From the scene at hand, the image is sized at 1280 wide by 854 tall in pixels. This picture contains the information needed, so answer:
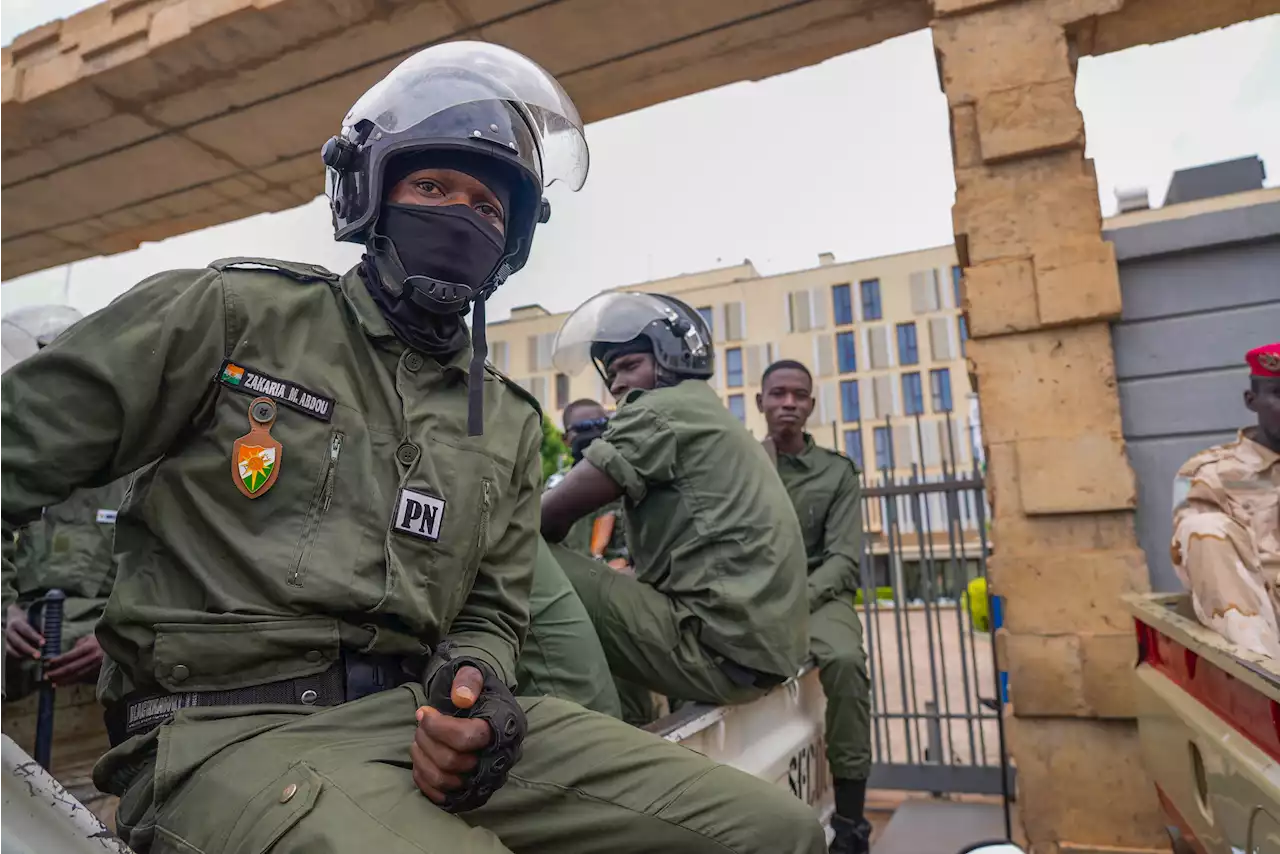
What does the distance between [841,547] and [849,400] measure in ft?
115

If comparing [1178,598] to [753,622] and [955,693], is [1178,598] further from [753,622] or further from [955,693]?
[955,693]

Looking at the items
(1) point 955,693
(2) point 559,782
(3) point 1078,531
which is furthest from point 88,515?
(1) point 955,693

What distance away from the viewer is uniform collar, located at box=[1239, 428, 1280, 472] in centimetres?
287

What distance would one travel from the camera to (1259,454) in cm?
291

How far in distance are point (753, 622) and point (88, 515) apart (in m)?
2.71

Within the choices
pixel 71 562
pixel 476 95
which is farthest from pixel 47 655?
pixel 476 95

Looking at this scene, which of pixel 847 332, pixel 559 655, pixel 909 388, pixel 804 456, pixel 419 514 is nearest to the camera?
pixel 419 514

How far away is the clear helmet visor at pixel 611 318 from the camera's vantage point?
11.2 feet

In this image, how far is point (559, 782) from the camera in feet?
4.62

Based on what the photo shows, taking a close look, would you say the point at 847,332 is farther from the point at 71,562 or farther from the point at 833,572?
the point at 71,562

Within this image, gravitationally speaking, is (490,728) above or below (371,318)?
below

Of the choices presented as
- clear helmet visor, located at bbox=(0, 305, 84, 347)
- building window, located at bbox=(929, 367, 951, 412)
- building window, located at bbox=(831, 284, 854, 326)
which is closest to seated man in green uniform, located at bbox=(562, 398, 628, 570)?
clear helmet visor, located at bbox=(0, 305, 84, 347)

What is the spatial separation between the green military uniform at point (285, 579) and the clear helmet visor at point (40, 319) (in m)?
2.92

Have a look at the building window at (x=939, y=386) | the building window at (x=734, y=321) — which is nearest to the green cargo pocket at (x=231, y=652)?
the building window at (x=939, y=386)
